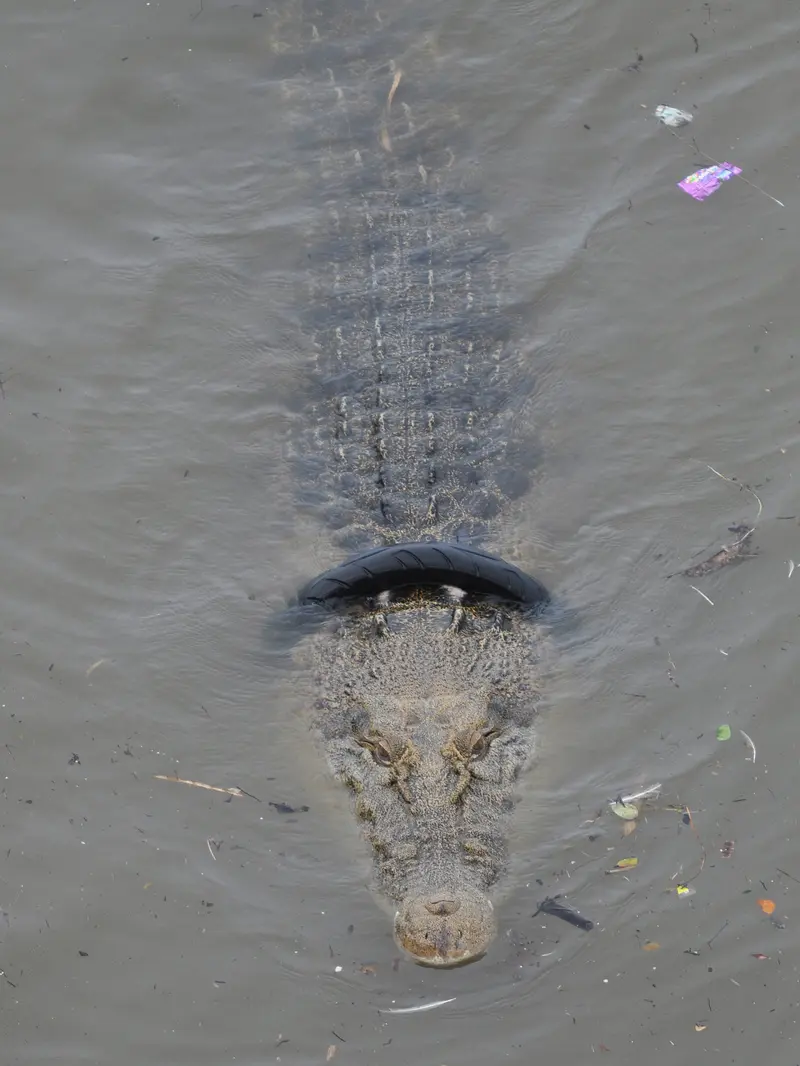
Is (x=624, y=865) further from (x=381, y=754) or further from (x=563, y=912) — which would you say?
(x=381, y=754)

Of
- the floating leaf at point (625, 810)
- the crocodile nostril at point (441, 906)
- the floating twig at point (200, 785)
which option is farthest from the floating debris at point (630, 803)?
the floating twig at point (200, 785)

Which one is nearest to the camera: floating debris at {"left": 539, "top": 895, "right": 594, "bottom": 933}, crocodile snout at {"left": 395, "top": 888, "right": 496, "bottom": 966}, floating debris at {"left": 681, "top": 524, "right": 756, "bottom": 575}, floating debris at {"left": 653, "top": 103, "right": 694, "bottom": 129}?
crocodile snout at {"left": 395, "top": 888, "right": 496, "bottom": 966}

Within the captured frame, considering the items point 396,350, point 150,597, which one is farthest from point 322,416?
point 150,597

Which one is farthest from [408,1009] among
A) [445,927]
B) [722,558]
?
[722,558]

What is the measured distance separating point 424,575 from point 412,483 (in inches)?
23.8

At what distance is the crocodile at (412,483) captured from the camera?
18.0ft

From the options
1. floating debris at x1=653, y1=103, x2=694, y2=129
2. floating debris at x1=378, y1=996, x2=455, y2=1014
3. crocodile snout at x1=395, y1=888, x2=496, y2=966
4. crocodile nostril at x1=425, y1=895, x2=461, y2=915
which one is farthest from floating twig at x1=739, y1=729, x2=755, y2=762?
floating debris at x1=653, y1=103, x2=694, y2=129

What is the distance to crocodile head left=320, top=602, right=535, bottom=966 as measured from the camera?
5.02 meters

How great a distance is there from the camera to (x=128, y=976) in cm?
515

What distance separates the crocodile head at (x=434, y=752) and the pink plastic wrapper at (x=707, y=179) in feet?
10.1

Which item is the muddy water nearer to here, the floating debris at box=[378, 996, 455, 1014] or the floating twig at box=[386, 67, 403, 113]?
the floating debris at box=[378, 996, 455, 1014]

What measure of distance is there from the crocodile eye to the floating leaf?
38.3 inches

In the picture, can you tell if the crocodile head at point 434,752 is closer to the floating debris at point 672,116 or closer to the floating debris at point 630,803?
the floating debris at point 630,803

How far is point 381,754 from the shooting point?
5.77 metres
